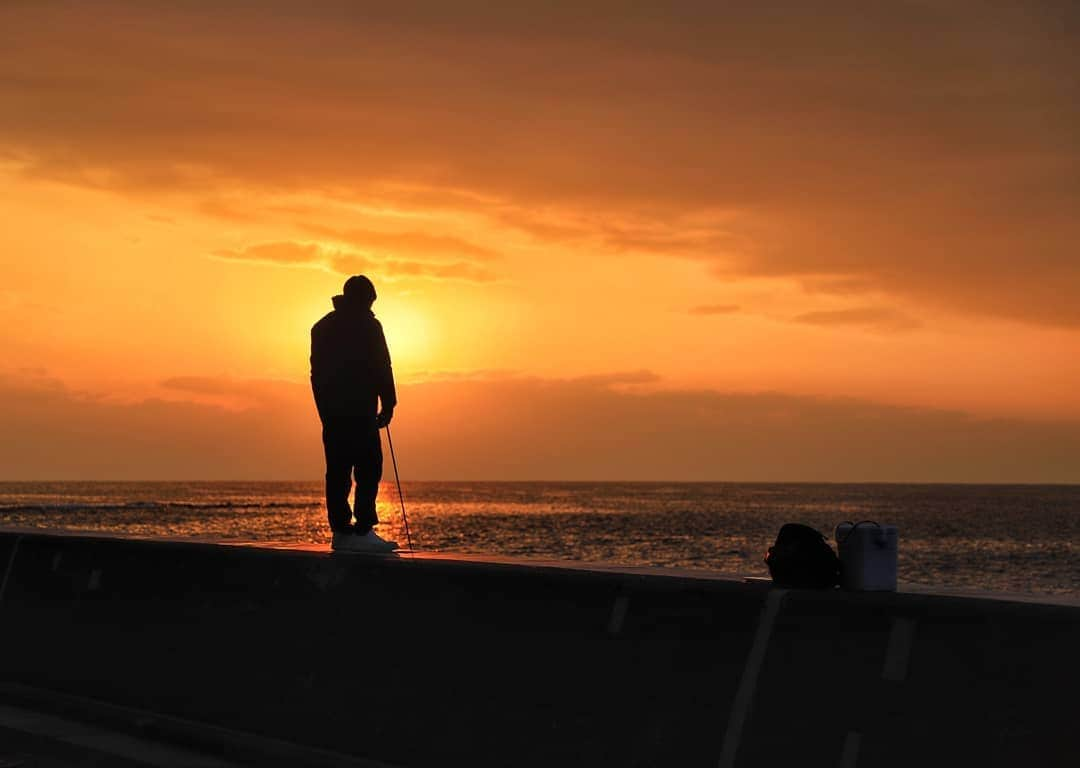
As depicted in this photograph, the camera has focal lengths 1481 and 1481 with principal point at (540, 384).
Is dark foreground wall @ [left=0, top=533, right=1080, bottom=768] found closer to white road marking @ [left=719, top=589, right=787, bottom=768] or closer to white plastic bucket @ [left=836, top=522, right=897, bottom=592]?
white road marking @ [left=719, top=589, right=787, bottom=768]

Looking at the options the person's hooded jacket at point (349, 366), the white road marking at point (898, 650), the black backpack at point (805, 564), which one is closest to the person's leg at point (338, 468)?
the person's hooded jacket at point (349, 366)

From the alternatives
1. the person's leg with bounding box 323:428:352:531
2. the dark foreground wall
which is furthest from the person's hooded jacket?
the dark foreground wall

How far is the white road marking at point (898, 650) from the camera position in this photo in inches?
220

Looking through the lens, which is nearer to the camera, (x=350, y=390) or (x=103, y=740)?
(x=103, y=740)

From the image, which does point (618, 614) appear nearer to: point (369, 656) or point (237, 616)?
point (369, 656)

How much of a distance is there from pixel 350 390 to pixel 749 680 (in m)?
4.76

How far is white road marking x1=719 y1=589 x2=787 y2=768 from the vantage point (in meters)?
6.05

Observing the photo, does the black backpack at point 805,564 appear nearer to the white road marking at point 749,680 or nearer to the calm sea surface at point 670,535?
the white road marking at point 749,680

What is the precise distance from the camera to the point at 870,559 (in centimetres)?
611

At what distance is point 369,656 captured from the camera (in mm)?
7992

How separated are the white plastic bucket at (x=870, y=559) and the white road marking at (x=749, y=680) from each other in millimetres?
307

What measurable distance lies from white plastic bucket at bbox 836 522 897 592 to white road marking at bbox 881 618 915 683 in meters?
0.44

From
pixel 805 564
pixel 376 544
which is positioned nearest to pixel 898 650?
pixel 805 564

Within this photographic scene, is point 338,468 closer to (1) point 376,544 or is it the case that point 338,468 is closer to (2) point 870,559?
(1) point 376,544
